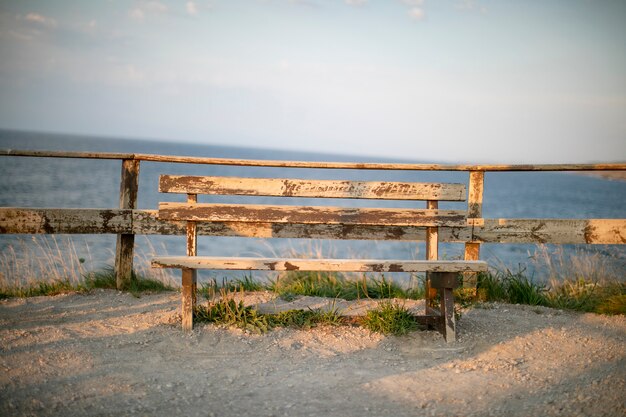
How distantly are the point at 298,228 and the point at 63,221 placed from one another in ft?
7.16

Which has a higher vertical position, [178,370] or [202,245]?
[178,370]

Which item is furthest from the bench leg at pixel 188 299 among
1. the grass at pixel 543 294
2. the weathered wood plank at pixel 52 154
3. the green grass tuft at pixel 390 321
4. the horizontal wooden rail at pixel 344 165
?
the grass at pixel 543 294

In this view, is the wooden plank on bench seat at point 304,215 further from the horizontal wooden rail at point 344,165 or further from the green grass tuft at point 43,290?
the green grass tuft at point 43,290

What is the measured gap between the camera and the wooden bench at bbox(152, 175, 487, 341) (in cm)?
379

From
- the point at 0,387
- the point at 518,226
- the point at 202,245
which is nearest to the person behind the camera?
the point at 0,387

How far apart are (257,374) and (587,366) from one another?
2205mm

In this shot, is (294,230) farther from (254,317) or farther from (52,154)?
(52,154)

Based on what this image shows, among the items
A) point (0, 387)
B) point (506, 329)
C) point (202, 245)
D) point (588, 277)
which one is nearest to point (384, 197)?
point (506, 329)

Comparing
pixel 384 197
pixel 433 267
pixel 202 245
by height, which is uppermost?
pixel 384 197

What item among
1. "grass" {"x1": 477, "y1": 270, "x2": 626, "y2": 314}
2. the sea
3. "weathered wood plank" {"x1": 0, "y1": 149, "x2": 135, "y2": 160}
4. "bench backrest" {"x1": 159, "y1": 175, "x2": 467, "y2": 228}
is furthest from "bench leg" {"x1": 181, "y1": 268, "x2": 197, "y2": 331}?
"grass" {"x1": 477, "y1": 270, "x2": 626, "y2": 314}

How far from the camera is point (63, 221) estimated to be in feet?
16.0

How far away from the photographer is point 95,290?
513 centimetres

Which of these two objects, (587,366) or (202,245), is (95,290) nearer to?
(587,366)

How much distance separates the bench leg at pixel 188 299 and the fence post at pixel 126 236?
1.42m
